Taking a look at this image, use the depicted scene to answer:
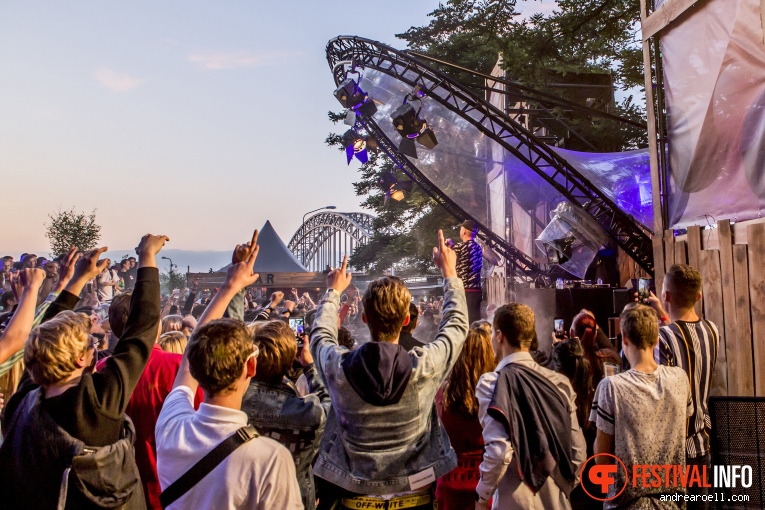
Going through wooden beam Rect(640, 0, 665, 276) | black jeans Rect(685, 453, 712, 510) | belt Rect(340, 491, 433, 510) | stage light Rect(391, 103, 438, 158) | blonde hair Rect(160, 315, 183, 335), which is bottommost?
black jeans Rect(685, 453, 712, 510)

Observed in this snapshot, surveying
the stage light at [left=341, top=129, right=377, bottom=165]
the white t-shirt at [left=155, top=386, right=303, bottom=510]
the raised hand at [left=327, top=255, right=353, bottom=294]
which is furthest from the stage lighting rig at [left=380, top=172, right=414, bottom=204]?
the white t-shirt at [left=155, top=386, right=303, bottom=510]

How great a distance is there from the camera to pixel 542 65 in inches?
456

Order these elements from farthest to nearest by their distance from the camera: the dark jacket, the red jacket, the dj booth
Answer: the dj booth
the red jacket
the dark jacket

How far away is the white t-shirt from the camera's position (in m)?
1.74

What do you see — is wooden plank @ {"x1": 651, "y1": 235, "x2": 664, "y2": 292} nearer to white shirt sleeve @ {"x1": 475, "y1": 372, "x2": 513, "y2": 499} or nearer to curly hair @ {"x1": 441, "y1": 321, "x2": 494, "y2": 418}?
curly hair @ {"x1": 441, "y1": 321, "x2": 494, "y2": 418}

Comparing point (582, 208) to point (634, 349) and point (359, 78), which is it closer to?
point (359, 78)

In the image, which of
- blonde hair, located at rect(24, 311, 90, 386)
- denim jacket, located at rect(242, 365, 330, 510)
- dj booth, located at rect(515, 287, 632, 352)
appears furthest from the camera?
dj booth, located at rect(515, 287, 632, 352)

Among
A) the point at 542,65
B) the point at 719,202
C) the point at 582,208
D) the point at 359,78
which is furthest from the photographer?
the point at 359,78

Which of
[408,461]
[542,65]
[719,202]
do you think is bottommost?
[408,461]

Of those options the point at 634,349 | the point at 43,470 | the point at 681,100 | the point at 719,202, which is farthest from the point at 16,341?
the point at 681,100

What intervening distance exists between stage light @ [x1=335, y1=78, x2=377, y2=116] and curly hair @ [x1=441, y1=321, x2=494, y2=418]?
10119 mm

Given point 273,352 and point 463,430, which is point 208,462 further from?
point 463,430

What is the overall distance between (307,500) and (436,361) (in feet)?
2.95

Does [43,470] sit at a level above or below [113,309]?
below
